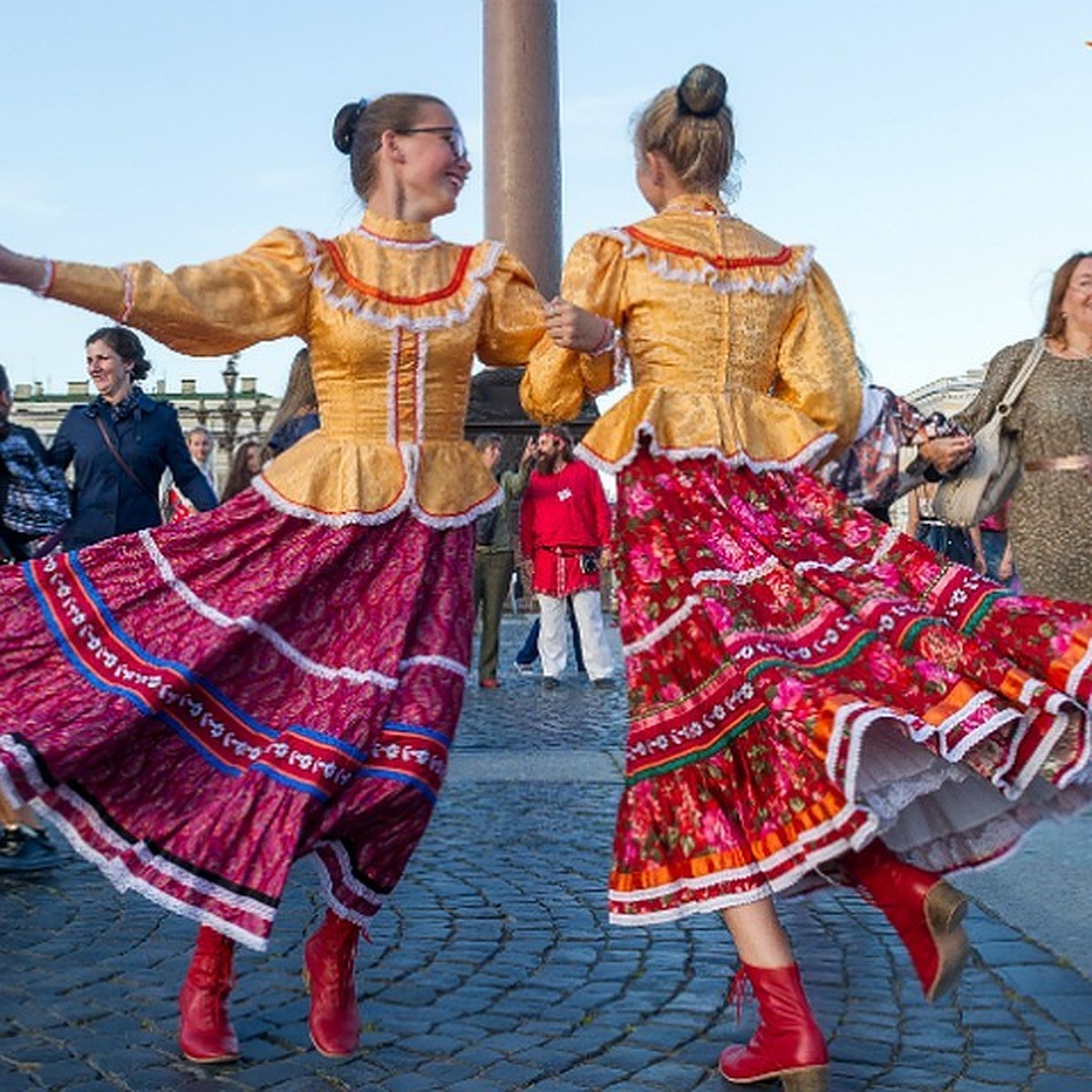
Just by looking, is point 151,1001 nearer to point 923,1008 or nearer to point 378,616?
point 378,616

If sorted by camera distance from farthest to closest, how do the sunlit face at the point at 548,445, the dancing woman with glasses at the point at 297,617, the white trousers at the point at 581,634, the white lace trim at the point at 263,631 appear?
the white trousers at the point at 581,634 < the sunlit face at the point at 548,445 < the white lace trim at the point at 263,631 < the dancing woman with glasses at the point at 297,617

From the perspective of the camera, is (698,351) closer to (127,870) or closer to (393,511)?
(393,511)

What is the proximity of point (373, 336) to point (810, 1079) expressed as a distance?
67.5 inches

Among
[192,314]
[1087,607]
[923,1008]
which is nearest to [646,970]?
[923,1008]

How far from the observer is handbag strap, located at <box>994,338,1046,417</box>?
16.8 ft

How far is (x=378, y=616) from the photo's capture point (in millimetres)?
3463

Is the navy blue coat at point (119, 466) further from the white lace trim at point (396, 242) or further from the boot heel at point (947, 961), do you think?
the boot heel at point (947, 961)

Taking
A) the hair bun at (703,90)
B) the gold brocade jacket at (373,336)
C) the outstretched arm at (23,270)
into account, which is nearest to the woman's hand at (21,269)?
the outstretched arm at (23,270)

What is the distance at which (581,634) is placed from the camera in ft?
37.6

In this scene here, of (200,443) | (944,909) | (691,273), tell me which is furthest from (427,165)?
(200,443)

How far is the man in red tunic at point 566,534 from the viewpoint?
11195 mm

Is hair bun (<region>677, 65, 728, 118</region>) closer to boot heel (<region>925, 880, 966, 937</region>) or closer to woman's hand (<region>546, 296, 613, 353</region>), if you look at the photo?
woman's hand (<region>546, 296, 613, 353</region>)

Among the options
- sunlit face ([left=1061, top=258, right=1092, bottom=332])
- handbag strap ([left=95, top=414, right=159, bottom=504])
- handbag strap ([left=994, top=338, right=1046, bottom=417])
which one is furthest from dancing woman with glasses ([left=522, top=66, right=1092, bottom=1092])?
handbag strap ([left=95, top=414, right=159, bottom=504])

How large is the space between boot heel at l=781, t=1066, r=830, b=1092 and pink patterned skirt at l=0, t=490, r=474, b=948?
35.8 inches
